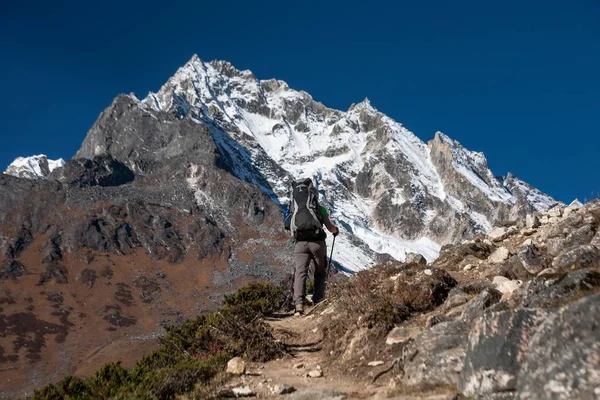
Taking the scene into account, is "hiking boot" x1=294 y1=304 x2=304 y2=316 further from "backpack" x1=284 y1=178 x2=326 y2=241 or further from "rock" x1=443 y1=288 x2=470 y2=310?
"rock" x1=443 y1=288 x2=470 y2=310

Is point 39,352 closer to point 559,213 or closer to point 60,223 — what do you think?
point 60,223

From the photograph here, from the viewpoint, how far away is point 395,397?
16.3 feet

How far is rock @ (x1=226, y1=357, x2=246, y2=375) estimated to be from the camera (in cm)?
715

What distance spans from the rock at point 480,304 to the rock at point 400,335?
873 millimetres

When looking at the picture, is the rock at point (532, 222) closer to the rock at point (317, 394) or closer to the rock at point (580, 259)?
the rock at point (580, 259)

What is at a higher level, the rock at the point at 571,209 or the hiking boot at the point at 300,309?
the rock at the point at 571,209

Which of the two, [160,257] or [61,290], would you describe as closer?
[61,290]

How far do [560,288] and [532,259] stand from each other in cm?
385

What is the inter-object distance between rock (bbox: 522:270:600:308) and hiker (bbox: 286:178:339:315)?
5229 millimetres

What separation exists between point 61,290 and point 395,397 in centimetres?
13327

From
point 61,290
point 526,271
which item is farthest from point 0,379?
point 526,271

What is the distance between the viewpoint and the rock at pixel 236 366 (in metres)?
7.15

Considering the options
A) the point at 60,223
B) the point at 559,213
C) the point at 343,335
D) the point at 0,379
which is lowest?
the point at 0,379

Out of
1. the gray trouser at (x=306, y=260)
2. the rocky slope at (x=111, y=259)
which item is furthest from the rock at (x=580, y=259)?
the rocky slope at (x=111, y=259)
